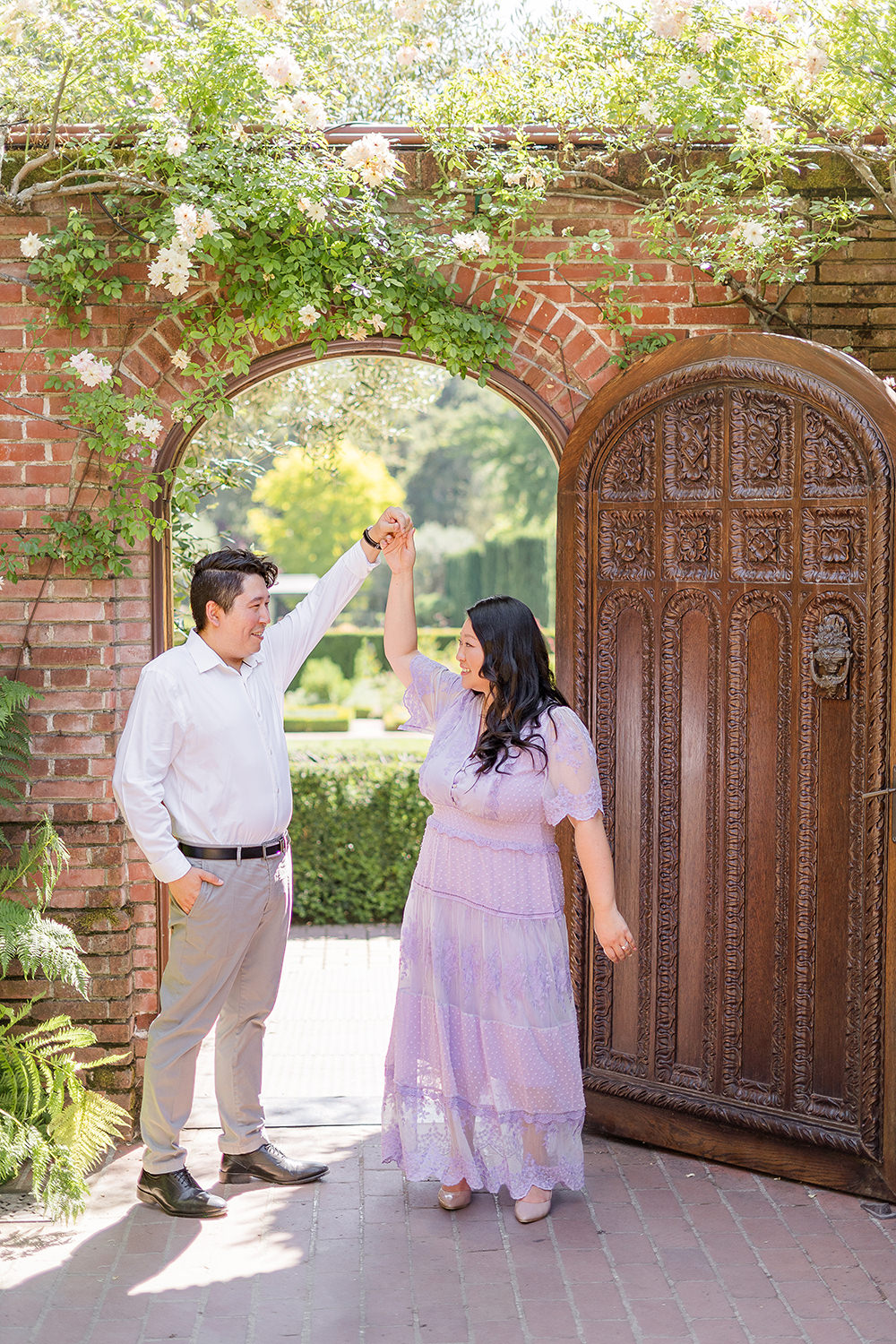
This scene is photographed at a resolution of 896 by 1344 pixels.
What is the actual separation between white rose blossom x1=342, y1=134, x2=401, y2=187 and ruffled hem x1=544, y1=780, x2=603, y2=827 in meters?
2.03

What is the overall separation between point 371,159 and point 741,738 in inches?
86.0

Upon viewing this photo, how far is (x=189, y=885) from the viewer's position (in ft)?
11.3

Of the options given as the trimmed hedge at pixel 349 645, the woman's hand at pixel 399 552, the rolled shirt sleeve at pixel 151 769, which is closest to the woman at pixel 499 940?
the woman's hand at pixel 399 552

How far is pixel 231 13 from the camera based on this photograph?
13.4 feet

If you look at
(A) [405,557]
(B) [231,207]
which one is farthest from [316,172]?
(A) [405,557]

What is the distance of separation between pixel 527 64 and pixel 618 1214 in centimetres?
377

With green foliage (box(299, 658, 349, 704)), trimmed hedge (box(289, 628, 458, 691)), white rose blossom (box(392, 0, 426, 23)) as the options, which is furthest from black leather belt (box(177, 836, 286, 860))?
trimmed hedge (box(289, 628, 458, 691))

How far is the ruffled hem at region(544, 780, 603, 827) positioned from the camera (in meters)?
3.40

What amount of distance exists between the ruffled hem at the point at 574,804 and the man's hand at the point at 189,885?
0.98 meters

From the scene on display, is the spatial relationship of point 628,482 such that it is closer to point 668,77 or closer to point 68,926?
point 668,77

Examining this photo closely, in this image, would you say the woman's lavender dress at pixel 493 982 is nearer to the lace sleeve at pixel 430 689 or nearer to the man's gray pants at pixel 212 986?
the lace sleeve at pixel 430 689

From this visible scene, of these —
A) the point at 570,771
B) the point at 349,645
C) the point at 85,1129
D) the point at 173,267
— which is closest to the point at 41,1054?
the point at 85,1129

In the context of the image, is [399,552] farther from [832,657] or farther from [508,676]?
[832,657]

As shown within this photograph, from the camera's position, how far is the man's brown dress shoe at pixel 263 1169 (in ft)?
12.5
